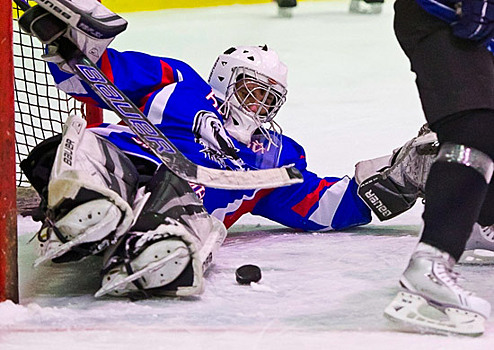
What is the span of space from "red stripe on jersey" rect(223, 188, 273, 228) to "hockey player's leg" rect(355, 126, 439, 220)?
0.75ft

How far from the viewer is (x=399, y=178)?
2.40 metres

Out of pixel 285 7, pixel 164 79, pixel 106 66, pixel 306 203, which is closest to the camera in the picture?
pixel 106 66

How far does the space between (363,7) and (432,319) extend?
462 cm

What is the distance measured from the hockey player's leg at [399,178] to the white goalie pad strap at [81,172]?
682mm

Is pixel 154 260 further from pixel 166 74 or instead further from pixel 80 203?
pixel 166 74

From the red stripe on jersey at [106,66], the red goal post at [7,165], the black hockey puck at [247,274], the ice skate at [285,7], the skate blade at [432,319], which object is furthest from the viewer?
the ice skate at [285,7]

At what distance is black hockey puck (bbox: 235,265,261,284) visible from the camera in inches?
77.7

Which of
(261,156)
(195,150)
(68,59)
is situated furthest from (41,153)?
(261,156)

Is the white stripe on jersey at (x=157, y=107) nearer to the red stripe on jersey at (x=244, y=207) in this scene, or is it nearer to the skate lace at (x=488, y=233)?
the red stripe on jersey at (x=244, y=207)

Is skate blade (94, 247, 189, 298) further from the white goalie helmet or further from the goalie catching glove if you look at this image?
the white goalie helmet

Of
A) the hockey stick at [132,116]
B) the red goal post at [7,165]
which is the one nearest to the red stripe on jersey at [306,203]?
the hockey stick at [132,116]

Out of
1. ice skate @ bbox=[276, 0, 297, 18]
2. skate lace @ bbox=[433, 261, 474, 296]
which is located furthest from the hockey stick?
ice skate @ bbox=[276, 0, 297, 18]

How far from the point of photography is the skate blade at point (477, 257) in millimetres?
2152

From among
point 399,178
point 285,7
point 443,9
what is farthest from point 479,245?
point 285,7
